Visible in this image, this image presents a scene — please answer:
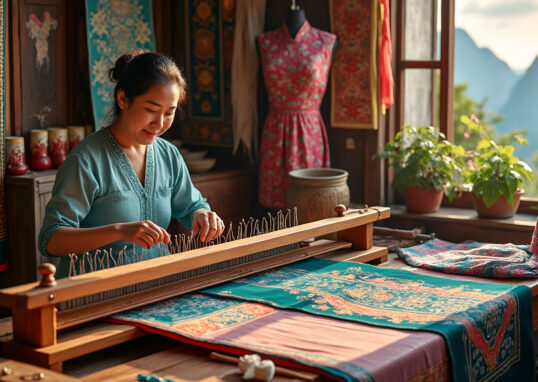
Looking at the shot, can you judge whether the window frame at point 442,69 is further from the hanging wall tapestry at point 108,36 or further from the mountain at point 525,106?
the mountain at point 525,106

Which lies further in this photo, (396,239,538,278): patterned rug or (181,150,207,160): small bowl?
(181,150,207,160): small bowl

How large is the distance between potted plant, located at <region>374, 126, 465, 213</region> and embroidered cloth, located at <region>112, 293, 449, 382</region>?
229cm

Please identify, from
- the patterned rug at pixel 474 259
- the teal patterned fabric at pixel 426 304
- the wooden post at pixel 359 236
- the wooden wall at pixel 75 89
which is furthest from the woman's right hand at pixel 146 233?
the wooden wall at pixel 75 89

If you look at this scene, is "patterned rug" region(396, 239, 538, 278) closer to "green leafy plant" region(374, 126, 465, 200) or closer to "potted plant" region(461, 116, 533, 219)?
→ "potted plant" region(461, 116, 533, 219)

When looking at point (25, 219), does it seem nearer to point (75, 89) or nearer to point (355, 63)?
point (75, 89)

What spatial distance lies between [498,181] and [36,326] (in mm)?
2879

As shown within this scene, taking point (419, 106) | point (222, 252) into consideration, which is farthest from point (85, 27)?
point (222, 252)

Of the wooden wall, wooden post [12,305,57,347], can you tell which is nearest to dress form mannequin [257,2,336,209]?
the wooden wall

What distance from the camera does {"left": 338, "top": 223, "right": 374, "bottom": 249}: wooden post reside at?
307 centimetres

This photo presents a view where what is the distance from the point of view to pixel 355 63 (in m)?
4.66

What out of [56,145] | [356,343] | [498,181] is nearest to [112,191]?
[356,343]

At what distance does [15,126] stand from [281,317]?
9.41ft

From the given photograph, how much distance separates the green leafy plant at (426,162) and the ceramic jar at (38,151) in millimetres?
1916

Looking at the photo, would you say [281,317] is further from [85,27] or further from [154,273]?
[85,27]
